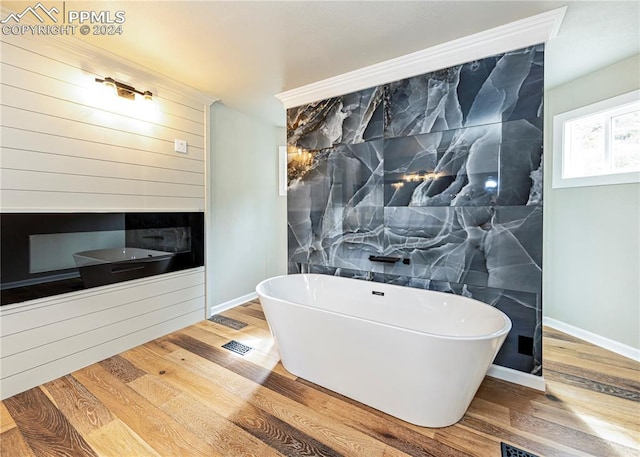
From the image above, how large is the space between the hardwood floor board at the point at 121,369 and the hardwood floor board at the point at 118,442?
48cm

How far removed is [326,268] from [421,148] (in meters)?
1.48

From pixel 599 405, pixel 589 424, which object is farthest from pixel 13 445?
pixel 599 405

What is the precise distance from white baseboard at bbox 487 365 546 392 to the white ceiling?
246 cm

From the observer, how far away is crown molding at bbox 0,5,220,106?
1.84m

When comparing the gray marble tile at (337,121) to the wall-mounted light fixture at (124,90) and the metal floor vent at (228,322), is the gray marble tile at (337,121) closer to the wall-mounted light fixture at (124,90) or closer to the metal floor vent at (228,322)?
the wall-mounted light fixture at (124,90)

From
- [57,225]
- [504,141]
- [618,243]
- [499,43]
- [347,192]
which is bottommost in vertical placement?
[618,243]

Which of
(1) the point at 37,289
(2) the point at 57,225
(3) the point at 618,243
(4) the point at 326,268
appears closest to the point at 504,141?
(3) the point at 618,243

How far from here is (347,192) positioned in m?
2.71

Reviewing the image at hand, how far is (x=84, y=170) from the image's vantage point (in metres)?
2.10

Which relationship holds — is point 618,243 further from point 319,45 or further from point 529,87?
point 319,45

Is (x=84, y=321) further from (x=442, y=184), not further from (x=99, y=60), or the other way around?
(x=442, y=184)

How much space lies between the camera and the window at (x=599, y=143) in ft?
7.49

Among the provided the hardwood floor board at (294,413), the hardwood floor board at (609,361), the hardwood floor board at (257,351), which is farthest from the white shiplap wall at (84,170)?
the hardwood floor board at (609,361)

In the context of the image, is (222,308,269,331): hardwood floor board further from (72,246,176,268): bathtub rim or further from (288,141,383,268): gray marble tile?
(72,246,176,268): bathtub rim
